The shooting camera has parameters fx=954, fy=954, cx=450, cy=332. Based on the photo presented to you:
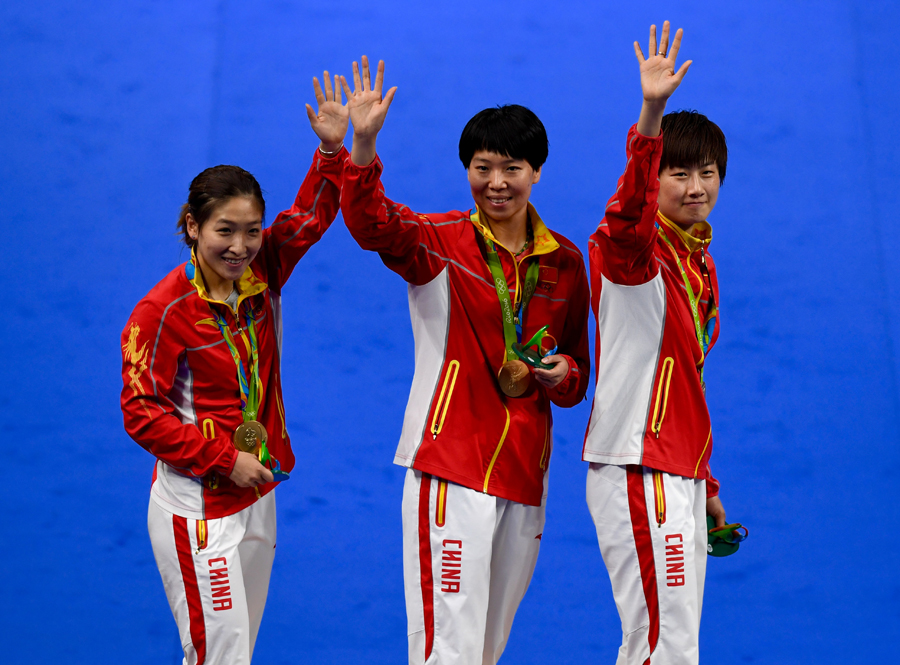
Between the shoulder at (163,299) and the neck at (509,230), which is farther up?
the neck at (509,230)

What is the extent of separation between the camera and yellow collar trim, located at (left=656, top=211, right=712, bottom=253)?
7.88 ft

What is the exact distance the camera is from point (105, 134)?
4.38 metres

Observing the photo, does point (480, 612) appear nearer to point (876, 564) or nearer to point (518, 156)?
point (518, 156)

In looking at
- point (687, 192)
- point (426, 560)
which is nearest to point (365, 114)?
point (687, 192)

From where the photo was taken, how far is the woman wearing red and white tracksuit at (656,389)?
2.23 m

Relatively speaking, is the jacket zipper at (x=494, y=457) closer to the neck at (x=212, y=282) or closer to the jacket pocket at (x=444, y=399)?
the jacket pocket at (x=444, y=399)

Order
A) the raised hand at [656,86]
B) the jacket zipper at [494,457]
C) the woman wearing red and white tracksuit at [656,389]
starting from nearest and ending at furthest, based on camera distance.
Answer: the raised hand at [656,86] < the woman wearing red and white tracksuit at [656,389] < the jacket zipper at [494,457]

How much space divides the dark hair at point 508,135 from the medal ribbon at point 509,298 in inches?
9.4

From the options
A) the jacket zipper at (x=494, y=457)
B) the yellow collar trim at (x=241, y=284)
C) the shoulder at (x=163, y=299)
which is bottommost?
the jacket zipper at (x=494, y=457)

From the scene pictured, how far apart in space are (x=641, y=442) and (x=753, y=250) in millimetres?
2306

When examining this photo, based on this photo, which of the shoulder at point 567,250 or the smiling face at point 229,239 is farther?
the shoulder at point 567,250

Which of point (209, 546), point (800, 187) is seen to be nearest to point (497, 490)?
point (209, 546)

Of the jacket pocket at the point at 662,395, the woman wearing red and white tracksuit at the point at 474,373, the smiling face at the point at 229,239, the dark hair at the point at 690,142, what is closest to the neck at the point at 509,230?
the woman wearing red and white tracksuit at the point at 474,373

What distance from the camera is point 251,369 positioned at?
7.93 feet
